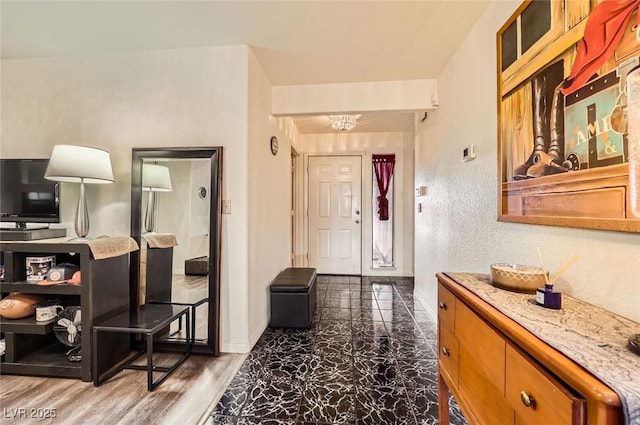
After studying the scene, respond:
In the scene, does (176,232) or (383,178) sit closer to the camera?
(176,232)

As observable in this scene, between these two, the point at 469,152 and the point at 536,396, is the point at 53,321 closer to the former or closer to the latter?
the point at 536,396

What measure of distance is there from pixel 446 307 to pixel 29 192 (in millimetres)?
2943

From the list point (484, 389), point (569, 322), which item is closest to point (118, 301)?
point (484, 389)

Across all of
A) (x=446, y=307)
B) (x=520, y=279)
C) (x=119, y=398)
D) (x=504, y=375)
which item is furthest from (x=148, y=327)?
(x=520, y=279)

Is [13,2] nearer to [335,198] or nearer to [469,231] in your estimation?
[469,231]

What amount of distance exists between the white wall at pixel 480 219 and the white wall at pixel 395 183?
1.25m

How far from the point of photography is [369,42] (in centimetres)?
215

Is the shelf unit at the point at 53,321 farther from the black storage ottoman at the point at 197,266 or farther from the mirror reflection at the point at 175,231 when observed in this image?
the black storage ottoman at the point at 197,266

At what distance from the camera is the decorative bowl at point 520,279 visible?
109 cm

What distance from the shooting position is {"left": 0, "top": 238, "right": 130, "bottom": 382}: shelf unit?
1.78m

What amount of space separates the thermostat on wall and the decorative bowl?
38.8 inches

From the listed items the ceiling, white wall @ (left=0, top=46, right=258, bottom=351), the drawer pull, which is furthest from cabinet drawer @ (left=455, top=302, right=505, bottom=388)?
the ceiling

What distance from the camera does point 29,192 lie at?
211 cm

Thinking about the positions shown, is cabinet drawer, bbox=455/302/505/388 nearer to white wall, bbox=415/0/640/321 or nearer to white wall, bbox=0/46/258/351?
white wall, bbox=415/0/640/321
